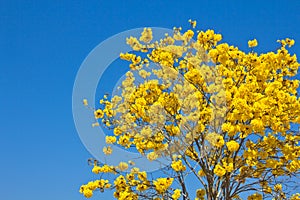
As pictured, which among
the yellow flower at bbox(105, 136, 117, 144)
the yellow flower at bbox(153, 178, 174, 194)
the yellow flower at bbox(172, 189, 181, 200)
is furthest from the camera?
the yellow flower at bbox(105, 136, 117, 144)

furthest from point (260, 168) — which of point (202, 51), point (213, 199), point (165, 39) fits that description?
point (165, 39)

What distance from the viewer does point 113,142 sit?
904 cm

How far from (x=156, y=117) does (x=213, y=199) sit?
2.02m

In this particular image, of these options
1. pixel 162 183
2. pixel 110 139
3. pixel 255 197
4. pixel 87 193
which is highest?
pixel 110 139

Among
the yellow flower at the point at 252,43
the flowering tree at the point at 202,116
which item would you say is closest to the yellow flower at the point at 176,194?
the flowering tree at the point at 202,116

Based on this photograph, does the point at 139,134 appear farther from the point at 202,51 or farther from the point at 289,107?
the point at 289,107

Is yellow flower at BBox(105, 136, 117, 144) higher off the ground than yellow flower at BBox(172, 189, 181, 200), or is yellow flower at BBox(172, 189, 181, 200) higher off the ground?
yellow flower at BBox(105, 136, 117, 144)

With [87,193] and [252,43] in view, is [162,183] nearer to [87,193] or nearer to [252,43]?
[87,193]

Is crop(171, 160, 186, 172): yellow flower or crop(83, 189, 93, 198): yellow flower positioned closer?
crop(171, 160, 186, 172): yellow flower

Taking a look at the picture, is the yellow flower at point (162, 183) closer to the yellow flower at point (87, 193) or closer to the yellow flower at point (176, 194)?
the yellow flower at point (176, 194)

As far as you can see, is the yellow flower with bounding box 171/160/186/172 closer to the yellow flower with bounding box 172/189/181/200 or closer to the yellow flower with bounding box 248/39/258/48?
the yellow flower with bounding box 172/189/181/200

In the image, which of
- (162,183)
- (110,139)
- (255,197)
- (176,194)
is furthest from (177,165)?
(255,197)

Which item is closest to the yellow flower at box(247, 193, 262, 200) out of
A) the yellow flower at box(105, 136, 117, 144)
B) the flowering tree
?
the flowering tree

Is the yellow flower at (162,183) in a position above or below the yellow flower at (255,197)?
above
